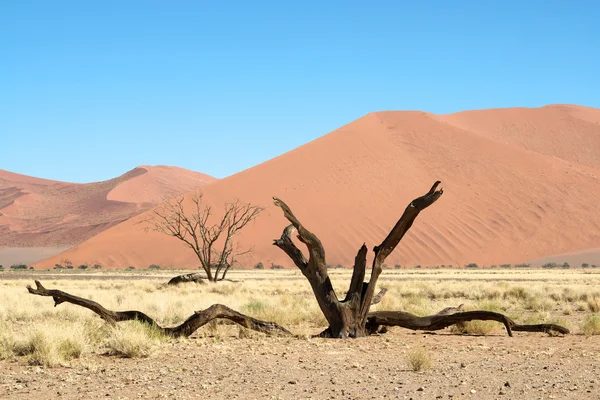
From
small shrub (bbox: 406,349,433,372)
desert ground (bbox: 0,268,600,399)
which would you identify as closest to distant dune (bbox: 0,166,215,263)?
desert ground (bbox: 0,268,600,399)

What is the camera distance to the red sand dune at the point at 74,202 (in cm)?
12281

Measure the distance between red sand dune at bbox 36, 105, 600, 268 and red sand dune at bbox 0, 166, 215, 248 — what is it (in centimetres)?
3583

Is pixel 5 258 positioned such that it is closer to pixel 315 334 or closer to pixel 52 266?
pixel 52 266

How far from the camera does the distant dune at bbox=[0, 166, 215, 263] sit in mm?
120188

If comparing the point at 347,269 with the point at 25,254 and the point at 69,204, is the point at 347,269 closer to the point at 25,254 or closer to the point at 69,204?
the point at 25,254

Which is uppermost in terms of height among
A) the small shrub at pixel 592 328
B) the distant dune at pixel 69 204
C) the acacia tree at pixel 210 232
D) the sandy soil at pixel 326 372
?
the distant dune at pixel 69 204

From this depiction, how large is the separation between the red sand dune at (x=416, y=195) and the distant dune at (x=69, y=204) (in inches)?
1296

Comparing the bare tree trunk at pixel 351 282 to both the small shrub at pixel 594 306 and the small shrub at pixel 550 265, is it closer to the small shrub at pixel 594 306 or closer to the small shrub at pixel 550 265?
the small shrub at pixel 594 306

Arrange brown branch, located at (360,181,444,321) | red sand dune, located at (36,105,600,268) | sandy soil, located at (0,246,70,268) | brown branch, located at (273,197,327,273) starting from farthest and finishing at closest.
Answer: sandy soil, located at (0,246,70,268) → red sand dune, located at (36,105,600,268) → brown branch, located at (273,197,327,273) → brown branch, located at (360,181,444,321)

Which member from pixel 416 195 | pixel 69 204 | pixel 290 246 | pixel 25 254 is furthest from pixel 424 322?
pixel 69 204

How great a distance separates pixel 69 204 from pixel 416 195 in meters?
87.0

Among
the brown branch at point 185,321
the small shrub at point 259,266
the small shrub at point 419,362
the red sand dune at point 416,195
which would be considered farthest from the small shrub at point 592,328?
the small shrub at point 259,266

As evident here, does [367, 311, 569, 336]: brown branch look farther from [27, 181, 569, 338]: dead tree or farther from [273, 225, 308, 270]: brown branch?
[273, 225, 308, 270]: brown branch

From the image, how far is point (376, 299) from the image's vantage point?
14.9 metres
